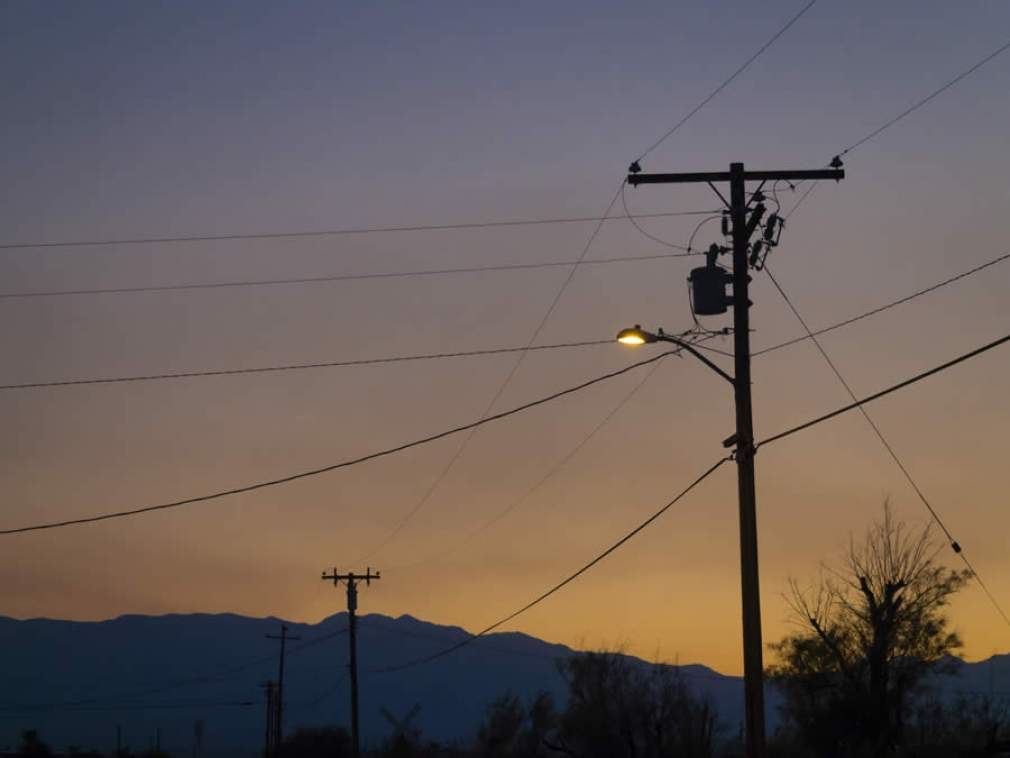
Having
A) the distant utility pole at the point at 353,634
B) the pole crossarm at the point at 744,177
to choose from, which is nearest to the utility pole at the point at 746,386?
the pole crossarm at the point at 744,177

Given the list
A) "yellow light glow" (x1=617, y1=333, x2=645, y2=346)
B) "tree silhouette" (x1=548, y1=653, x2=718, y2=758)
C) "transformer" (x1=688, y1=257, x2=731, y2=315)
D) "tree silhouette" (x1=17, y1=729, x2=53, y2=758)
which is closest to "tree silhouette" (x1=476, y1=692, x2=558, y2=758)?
"tree silhouette" (x1=548, y1=653, x2=718, y2=758)

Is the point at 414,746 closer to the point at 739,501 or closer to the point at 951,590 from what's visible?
the point at 951,590

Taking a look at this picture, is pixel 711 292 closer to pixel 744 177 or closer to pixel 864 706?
pixel 744 177

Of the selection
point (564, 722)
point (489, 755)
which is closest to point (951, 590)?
point (564, 722)

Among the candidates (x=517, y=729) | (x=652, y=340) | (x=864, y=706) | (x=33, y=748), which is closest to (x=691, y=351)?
(x=652, y=340)

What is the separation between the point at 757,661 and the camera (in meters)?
21.0

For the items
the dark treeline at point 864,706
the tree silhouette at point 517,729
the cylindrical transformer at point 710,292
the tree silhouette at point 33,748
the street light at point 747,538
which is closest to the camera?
the street light at point 747,538

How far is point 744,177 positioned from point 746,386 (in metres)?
3.64

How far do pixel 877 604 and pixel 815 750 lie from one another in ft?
22.9

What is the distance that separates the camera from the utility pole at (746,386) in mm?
20938

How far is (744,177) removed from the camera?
23.3 m

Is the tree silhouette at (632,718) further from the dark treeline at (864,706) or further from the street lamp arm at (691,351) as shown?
the street lamp arm at (691,351)

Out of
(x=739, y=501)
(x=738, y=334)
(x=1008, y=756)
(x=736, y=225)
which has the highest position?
(x=736, y=225)

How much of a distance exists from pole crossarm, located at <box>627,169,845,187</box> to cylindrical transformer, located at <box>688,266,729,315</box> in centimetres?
153
